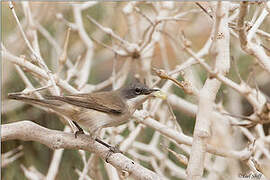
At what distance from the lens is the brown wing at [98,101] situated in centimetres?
261

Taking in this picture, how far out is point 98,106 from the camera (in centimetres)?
278

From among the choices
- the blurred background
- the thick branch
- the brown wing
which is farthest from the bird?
the blurred background

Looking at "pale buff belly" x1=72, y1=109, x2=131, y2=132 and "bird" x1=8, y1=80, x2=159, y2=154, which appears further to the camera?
"pale buff belly" x1=72, y1=109, x2=131, y2=132

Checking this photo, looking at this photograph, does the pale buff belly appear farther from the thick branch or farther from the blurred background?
the blurred background

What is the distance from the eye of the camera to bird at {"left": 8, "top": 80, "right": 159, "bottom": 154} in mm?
2551

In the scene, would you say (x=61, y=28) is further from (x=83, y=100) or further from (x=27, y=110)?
(x=83, y=100)

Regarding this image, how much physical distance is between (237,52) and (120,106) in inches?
105

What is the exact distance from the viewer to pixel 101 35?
16.6 ft

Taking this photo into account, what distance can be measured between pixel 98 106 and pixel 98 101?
44 mm

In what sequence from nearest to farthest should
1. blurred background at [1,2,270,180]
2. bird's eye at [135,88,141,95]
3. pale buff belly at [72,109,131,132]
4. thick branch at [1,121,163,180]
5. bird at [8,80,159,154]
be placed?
thick branch at [1,121,163,180] < bird at [8,80,159,154] < pale buff belly at [72,109,131,132] < bird's eye at [135,88,141,95] < blurred background at [1,2,270,180]

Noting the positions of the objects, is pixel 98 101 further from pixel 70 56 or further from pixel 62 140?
pixel 70 56

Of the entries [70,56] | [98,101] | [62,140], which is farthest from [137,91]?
[70,56]

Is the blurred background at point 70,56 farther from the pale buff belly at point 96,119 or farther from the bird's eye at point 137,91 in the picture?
the pale buff belly at point 96,119

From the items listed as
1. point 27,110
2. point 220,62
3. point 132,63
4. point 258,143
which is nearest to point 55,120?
point 27,110
